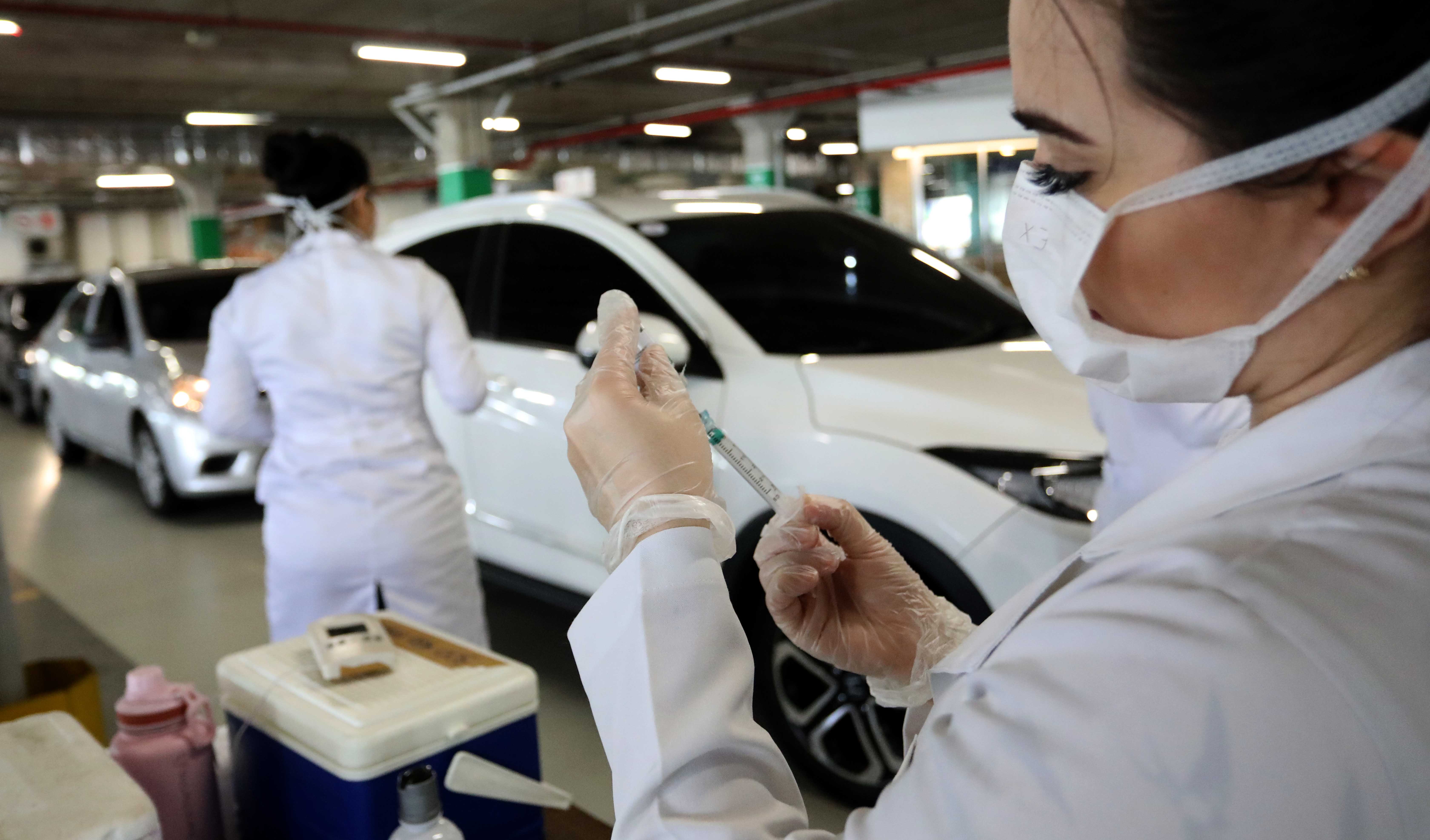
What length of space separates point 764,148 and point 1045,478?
17.0 meters

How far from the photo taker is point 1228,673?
54 centimetres

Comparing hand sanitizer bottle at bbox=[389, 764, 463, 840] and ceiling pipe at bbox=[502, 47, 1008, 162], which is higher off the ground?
ceiling pipe at bbox=[502, 47, 1008, 162]

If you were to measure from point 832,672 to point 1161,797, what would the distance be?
6.86 feet

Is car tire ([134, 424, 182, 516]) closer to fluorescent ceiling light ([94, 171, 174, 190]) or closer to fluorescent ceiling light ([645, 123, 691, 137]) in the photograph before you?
fluorescent ceiling light ([645, 123, 691, 137])

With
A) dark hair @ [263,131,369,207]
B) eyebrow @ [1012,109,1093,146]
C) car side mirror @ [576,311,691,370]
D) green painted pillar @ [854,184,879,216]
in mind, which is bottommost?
car side mirror @ [576,311,691,370]

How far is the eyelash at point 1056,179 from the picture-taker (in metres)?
0.73

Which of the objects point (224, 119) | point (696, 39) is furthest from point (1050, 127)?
point (224, 119)

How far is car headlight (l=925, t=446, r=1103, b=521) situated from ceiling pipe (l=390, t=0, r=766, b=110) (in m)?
8.92

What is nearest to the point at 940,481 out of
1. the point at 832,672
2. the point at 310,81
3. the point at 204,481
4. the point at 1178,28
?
the point at 832,672

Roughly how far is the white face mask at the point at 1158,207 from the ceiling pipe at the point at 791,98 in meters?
11.5

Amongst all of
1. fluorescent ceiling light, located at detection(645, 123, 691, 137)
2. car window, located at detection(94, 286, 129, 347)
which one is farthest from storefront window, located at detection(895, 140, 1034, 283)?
car window, located at detection(94, 286, 129, 347)

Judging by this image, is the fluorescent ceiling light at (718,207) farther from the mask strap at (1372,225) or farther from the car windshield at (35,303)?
the car windshield at (35,303)

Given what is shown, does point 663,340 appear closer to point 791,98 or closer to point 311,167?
point 311,167

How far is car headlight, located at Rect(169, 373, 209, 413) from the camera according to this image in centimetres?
579
